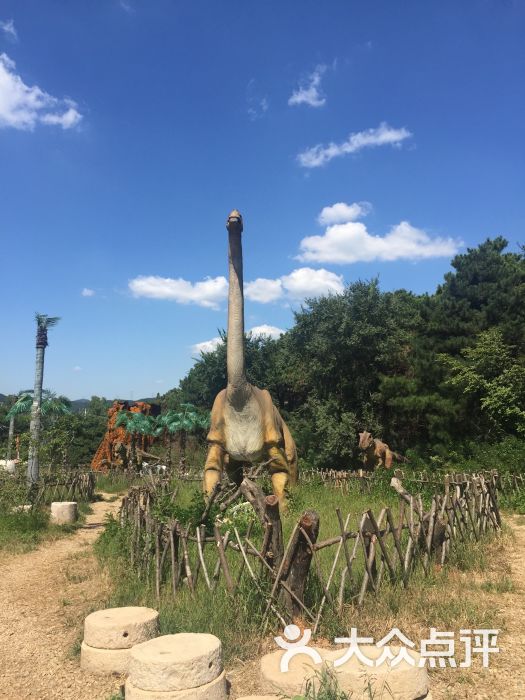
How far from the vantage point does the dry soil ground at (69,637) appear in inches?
154

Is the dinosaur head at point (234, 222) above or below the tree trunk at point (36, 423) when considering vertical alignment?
above

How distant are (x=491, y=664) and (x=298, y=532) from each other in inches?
69.4

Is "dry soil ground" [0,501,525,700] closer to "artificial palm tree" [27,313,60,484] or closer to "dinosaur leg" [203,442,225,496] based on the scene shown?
"dinosaur leg" [203,442,225,496]

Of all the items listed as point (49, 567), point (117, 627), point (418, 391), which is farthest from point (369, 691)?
point (418, 391)

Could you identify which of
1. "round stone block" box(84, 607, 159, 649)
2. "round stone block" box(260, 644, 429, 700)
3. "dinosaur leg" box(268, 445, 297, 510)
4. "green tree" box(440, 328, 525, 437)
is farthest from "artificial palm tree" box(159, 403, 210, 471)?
"round stone block" box(260, 644, 429, 700)

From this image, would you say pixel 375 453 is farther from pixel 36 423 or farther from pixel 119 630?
pixel 119 630

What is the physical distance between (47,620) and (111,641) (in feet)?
5.58

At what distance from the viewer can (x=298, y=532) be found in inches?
180

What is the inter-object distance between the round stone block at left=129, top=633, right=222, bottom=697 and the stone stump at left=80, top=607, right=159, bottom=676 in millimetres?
631

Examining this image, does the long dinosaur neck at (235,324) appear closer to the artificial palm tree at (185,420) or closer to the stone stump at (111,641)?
the stone stump at (111,641)

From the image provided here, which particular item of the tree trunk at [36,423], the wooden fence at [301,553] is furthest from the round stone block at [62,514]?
the wooden fence at [301,553]

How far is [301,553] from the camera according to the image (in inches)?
181

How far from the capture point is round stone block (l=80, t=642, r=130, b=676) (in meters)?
4.29

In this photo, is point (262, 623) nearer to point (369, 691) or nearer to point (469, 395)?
point (369, 691)
